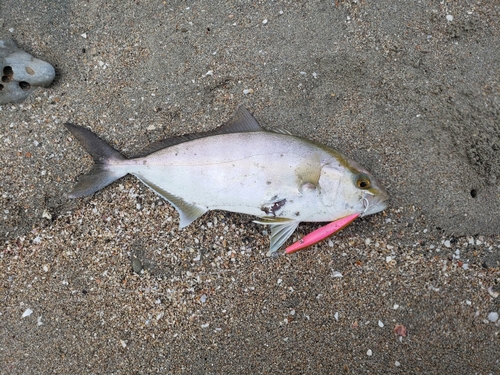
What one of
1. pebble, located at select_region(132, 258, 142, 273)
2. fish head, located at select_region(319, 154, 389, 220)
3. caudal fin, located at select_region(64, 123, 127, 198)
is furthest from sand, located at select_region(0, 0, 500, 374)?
fish head, located at select_region(319, 154, 389, 220)

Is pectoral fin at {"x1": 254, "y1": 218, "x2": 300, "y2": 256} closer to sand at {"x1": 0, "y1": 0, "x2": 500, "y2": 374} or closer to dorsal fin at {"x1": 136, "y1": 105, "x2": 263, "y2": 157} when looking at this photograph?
sand at {"x1": 0, "y1": 0, "x2": 500, "y2": 374}

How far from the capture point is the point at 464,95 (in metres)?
2.56

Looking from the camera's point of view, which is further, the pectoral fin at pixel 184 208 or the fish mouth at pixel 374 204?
the pectoral fin at pixel 184 208

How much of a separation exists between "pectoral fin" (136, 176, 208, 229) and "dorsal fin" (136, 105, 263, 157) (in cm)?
24

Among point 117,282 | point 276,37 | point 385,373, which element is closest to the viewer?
point 385,373

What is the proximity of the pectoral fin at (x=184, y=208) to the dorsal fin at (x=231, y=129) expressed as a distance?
0.24m

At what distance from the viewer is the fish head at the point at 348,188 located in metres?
2.30

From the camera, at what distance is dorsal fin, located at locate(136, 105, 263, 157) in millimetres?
2416

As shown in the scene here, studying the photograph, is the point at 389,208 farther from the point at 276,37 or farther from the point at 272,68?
the point at 276,37

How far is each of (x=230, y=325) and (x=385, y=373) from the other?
0.95 m

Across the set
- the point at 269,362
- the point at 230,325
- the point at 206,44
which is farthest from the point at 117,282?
the point at 206,44

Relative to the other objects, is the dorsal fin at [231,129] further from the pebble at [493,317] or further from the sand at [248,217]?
the pebble at [493,317]

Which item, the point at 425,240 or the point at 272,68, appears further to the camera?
the point at 272,68

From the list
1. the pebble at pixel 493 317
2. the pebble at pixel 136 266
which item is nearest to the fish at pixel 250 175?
the pebble at pixel 136 266
